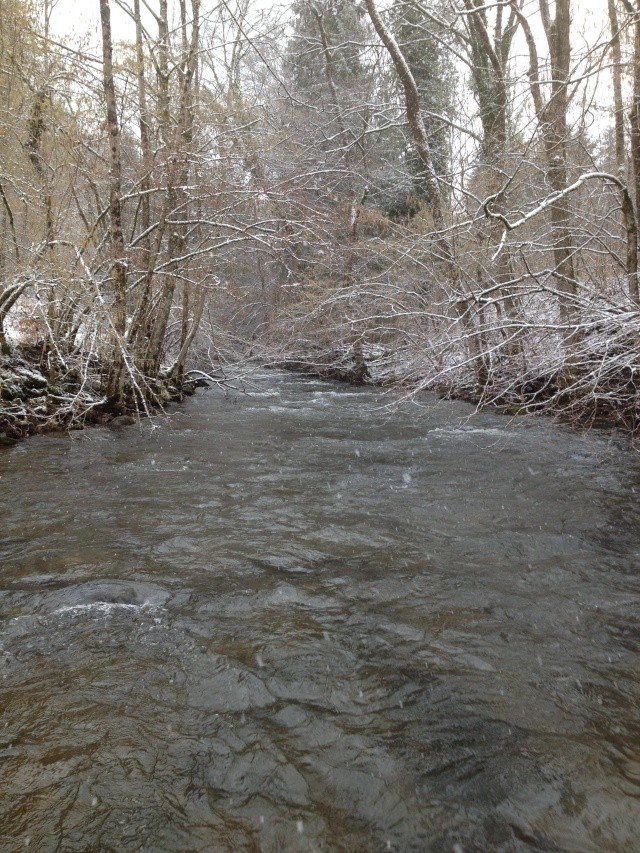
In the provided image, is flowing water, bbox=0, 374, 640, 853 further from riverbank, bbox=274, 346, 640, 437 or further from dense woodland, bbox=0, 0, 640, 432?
dense woodland, bbox=0, 0, 640, 432

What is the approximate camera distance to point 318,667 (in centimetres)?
344

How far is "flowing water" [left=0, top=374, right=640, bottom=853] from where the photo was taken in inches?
96.2

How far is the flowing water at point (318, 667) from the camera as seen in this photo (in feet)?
8.02

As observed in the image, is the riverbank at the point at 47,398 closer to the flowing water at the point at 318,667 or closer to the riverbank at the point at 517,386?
the flowing water at the point at 318,667

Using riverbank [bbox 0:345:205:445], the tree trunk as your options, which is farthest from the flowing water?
the tree trunk

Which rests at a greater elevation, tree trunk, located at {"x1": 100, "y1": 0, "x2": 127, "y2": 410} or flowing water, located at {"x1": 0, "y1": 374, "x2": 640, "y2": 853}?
tree trunk, located at {"x1": 100, "y1": 0, "x2": 127, "y2": 410}

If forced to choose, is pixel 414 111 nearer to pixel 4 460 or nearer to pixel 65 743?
pixel 4 460

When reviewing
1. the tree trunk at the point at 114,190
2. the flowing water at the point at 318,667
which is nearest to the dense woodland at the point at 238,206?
the tree trunk at the point at 114,190

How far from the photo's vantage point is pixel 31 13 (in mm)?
11242

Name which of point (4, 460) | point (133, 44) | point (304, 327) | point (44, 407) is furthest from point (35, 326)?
point (304, 327)

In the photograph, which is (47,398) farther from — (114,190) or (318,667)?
(318,667)

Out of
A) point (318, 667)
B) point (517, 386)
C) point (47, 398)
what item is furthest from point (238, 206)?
point (318, 667)

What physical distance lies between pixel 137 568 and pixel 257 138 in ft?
34.9

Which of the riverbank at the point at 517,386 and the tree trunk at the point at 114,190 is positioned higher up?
the tree trunk at the point at 114,190
